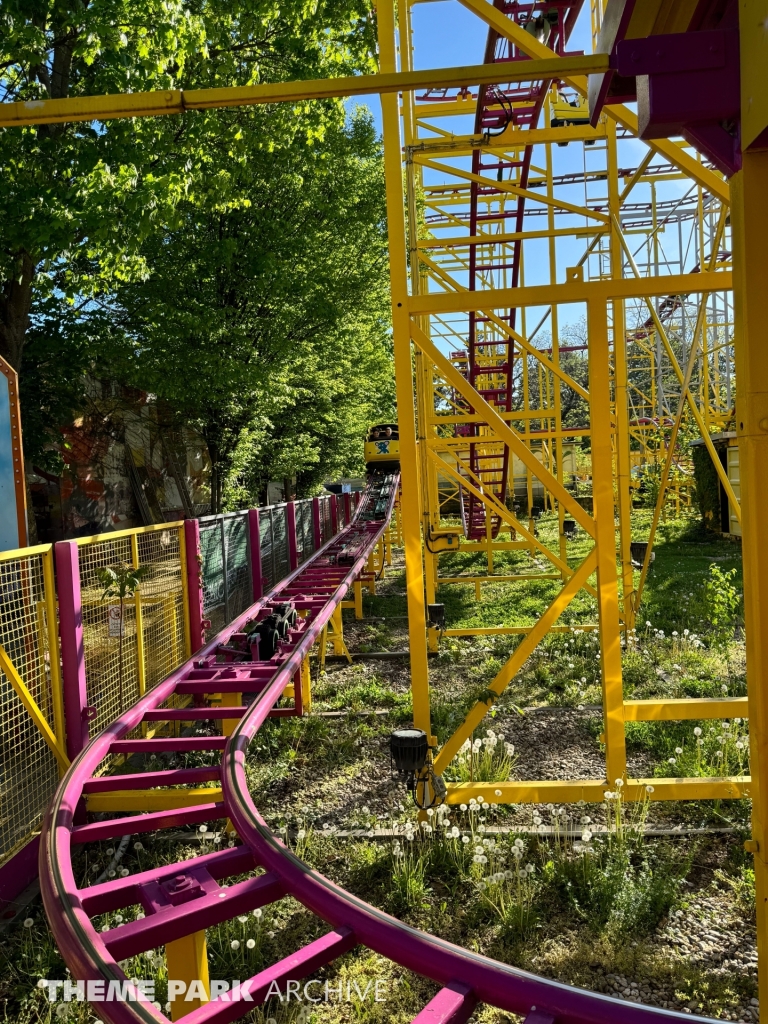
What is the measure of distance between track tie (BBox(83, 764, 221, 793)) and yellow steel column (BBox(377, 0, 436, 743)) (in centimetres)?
134

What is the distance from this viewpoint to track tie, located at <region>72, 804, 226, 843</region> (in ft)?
8.77

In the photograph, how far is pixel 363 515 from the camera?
15586 mm

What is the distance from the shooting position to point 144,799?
354cm

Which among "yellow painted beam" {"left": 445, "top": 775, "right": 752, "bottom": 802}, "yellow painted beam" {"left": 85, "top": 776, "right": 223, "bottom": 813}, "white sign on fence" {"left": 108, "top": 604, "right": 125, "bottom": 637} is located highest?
"white sign on fence" {"left": 108, "top": 604, "right": 125, "bottom": 637}

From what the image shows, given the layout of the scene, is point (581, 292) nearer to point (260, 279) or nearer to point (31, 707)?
point (31, 707)

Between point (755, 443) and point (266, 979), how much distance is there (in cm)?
191

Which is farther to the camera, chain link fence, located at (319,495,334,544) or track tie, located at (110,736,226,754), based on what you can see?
chain link fence, located at (319,495,334,544)

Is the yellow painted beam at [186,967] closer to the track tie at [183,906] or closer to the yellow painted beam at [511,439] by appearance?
the track tie at [183,906]

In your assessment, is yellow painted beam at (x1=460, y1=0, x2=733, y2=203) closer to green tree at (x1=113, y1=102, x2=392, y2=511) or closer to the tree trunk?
green tree at (x1=113, y1=102, x2=392, y2=511)

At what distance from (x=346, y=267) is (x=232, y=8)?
6.02 meters

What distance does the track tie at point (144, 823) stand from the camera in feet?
8.77

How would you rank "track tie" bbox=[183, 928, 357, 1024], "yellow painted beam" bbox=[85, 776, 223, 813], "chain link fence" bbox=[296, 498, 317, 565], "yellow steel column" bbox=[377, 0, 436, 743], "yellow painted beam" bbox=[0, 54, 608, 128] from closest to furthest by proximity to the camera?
"track tie" bbox=[183, 928, 357, 1024] < "yellow painted beam" bbox=[0, 54, 608, 128] < "yellow painted beam" bbox=[85, 776, 223, 813] < "yellow steel column" bbox=[377, 0, 436, 743] < "chain link fence" bbox=[296, 498, 317, 565]

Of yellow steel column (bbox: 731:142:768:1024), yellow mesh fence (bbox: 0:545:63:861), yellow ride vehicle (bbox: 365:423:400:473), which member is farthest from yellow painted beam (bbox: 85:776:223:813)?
yellow ride vehicle (bbox: 365:423:400:473)

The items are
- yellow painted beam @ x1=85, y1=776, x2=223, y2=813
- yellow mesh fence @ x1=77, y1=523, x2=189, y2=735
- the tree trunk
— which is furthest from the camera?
the tree trunk
